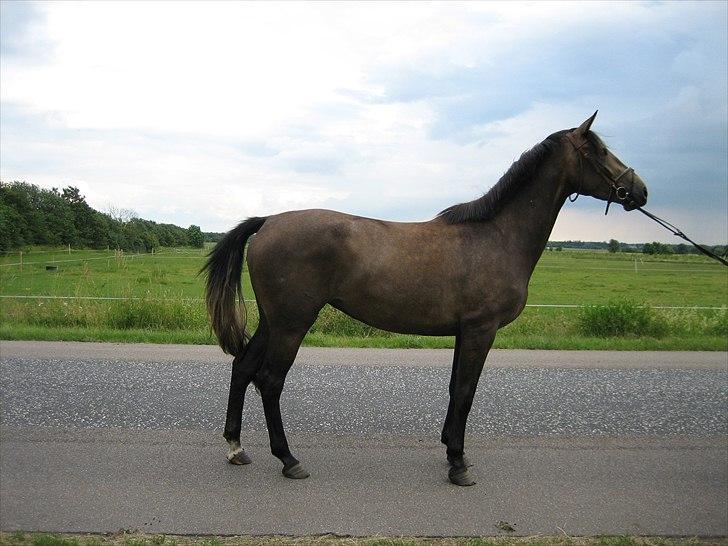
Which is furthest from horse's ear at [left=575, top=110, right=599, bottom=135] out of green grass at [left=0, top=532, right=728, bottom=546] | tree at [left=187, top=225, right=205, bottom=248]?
tree at [left=187, top=225, right=205, bottom=248]

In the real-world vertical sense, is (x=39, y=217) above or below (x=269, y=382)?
above

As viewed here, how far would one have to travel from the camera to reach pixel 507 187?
4.45m

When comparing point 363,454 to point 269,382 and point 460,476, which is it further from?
point 269,382

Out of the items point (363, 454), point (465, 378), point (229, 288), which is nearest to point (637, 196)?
point (465, 378)

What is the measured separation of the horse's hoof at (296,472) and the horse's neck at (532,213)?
7.83 feet

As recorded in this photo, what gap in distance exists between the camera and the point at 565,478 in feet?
13.6

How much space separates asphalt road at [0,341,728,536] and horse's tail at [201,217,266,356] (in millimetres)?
995

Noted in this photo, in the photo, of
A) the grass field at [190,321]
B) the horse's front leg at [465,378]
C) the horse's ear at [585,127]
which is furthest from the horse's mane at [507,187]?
the grass field at [190,321]

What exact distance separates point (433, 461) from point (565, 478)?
1034 millimetres

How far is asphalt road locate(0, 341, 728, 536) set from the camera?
3479mm

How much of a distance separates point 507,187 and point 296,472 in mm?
2824

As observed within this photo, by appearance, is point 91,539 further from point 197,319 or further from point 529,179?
point 197,319

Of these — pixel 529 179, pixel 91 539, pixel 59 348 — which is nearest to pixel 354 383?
pixel 529 179

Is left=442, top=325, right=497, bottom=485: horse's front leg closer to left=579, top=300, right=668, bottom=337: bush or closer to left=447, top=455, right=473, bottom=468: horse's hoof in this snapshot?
left=447, top=455, right=473, bottom=468: horse's hoof
